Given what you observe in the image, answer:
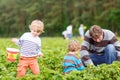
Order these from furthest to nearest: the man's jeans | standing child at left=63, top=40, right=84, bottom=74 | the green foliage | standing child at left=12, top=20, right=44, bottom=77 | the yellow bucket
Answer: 1. the green foliage
2. the yellow bucket
3. the man's jeans
4. standing child at left=12, top=20, right=44, bottom=77
5. standing child at left=63, top=40, right=84, bottom=74

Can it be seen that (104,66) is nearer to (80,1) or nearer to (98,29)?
(98,29)

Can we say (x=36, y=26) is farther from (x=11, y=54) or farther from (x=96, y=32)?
(x=11, y=54)

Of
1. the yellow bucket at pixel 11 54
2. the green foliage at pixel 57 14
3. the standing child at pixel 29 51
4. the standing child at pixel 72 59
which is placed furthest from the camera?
the green foliage at pixel 57 14

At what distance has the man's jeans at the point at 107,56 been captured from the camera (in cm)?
923

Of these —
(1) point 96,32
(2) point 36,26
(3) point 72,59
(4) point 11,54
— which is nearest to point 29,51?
(2) point 36,26

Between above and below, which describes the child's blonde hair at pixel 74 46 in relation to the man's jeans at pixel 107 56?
above

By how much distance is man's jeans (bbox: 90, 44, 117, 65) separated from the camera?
30.3ft

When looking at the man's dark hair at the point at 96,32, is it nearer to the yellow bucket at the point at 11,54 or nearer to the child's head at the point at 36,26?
the child's head at the point at 36,26

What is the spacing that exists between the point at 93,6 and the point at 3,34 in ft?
81.1

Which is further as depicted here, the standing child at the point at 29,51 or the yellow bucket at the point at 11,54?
the yellow bucket at the point at 11,54

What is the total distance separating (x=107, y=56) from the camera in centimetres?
938

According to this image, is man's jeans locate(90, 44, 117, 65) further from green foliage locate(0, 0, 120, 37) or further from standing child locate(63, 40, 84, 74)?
green foliage locate(0, 0, 120, 37)

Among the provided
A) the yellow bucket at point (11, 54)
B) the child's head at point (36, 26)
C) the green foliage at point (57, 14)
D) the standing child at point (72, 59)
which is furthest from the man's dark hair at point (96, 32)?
the green foliage at point (57, 14)

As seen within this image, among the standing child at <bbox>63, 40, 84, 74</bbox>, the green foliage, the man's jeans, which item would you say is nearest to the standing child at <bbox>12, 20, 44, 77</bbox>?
the standing child at <bbox>63, 40, 84, 74</bbox>
